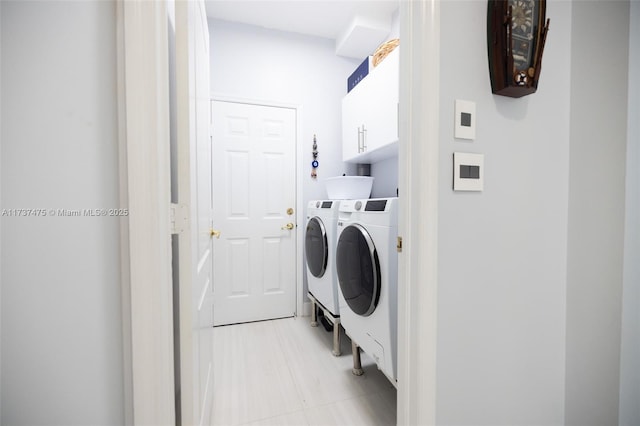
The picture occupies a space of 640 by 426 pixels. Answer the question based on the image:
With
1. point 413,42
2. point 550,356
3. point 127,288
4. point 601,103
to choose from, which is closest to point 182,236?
point 127,288

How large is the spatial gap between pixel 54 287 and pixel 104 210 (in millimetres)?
181

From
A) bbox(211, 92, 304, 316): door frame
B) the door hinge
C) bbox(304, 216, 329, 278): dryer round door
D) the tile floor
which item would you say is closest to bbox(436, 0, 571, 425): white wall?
the tile floor

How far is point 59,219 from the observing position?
56 cm

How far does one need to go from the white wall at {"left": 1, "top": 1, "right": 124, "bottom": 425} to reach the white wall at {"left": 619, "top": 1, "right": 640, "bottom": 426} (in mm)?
1815

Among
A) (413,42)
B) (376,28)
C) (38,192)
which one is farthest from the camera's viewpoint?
(376,28)

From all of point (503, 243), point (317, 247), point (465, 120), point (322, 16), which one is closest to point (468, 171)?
point (465, 120)

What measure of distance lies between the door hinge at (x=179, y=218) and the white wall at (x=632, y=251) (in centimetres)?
170

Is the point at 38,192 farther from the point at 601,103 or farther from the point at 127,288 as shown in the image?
the point at 601,103

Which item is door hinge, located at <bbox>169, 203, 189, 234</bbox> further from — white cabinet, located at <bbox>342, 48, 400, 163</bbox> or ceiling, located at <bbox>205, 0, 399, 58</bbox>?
ceiling, located at <bbox>205, 0, 399, 58</bbox>

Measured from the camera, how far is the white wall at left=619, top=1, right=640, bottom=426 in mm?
1101

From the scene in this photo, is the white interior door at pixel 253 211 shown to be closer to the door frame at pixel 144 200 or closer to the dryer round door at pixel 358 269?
the dryer round door at pixel 358 269

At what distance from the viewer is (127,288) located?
62 centimetres

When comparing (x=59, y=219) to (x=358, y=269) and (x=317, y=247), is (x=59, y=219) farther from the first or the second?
(x=317, y=247)

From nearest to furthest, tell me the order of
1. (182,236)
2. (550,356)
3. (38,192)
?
(38,192) < (182,236) < (550,356)
